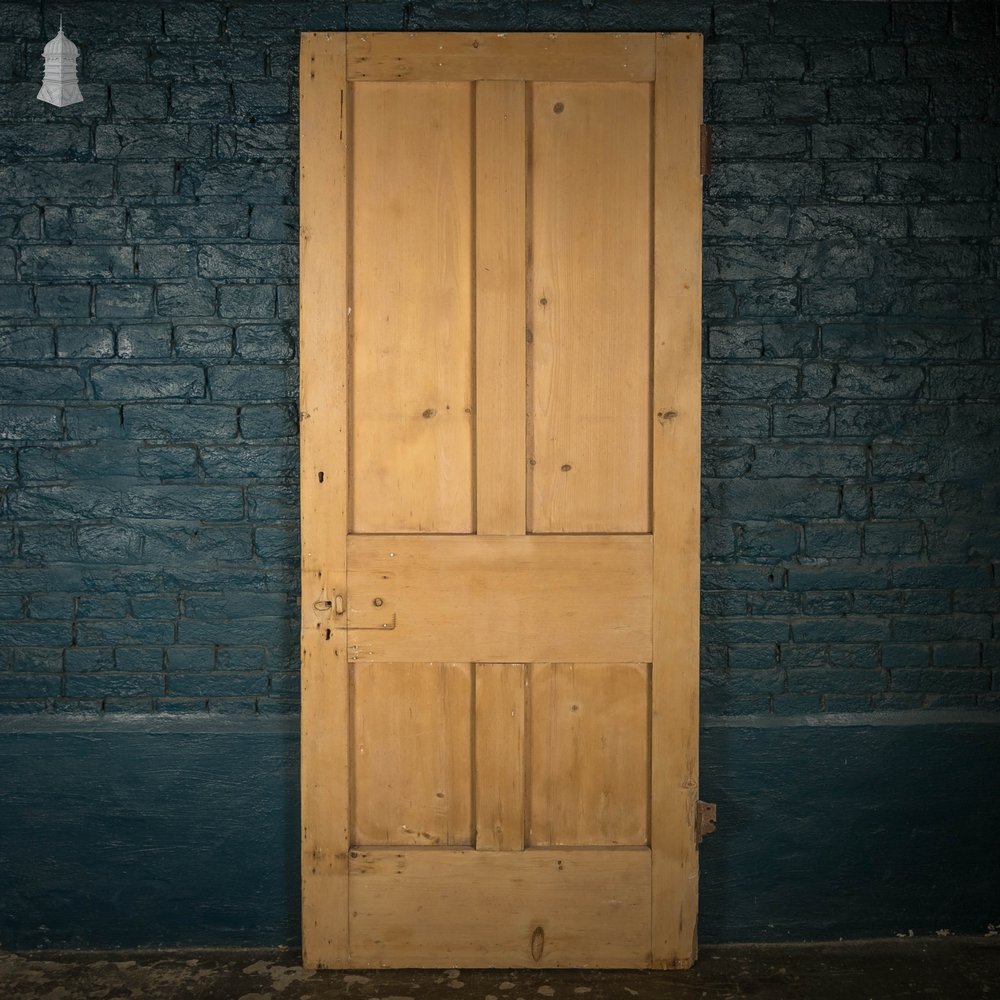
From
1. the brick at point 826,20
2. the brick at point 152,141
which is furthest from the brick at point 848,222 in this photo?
the brick at point 152,141

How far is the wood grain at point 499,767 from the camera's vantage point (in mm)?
2736

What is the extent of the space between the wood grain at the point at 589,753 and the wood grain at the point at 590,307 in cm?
39

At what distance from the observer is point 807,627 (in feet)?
9.28

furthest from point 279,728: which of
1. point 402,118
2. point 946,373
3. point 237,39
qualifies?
point 946,373

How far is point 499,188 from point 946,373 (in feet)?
4.19

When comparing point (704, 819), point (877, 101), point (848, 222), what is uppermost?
point (877, 101)

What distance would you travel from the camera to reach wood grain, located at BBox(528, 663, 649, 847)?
274 cm

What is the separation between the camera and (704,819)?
2775 millimetres

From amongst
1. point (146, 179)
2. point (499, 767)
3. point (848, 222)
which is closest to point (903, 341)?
point (848, 222)

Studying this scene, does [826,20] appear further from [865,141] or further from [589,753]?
[589,753]

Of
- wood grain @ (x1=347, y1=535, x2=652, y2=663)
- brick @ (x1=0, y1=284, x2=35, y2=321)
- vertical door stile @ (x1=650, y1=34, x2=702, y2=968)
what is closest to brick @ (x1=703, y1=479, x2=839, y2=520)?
vertical door stile @ (x1=650, y1=34, x2=702, y2=968)

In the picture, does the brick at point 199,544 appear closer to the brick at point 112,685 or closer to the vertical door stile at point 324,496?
the vertical door stile at point 324,496

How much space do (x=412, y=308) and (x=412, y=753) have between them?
3.77 ft

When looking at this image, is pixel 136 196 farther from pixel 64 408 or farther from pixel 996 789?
pixel 996 789
